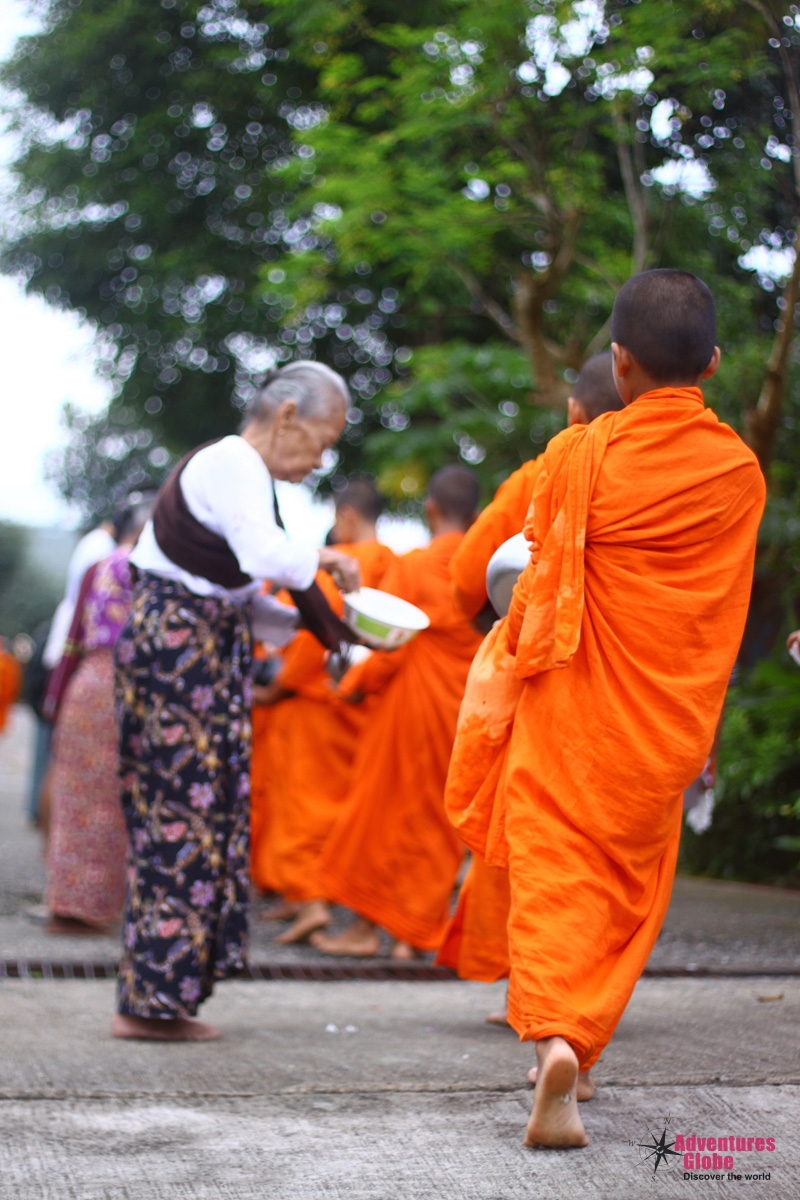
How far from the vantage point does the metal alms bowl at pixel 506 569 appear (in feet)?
10.7

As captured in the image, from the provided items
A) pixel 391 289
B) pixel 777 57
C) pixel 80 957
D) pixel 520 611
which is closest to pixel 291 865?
pixel 80 957

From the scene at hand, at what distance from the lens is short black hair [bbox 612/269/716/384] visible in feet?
9.54

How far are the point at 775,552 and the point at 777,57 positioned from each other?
9.14 feet

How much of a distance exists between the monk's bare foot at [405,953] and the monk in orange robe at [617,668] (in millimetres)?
2494

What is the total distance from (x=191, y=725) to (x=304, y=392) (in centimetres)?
99

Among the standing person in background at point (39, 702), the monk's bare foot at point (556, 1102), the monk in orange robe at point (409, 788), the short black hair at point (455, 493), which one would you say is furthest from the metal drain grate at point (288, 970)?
the standing person in background at point (39, 702)

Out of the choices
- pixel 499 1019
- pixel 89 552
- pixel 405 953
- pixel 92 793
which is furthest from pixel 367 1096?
pixel 89 552

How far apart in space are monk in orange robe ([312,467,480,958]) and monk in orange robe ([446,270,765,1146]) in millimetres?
2371

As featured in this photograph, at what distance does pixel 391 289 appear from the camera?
1519cm

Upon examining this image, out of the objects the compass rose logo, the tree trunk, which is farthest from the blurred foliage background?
the compass rose logo

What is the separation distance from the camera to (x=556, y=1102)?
2.52m

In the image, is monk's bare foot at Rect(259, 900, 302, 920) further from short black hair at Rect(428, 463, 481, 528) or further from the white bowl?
the white bowl

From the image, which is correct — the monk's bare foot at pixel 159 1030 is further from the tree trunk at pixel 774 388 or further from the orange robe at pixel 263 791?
the tree trunk at pixel 774 388

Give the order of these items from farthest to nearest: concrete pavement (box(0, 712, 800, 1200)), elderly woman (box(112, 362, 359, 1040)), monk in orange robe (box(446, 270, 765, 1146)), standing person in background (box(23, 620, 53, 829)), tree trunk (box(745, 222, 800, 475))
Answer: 1. standing person in background (box(23, 620, 53, 829))
2. tree trunk (box(745, 222, 800, 475))
3. elderly woman (box(112, 362, 359, 1040))
4. monk in orange robe (box(446, 270, 765, 1146))
5. concrete pavement (box(0, 712, 800, 1200))
